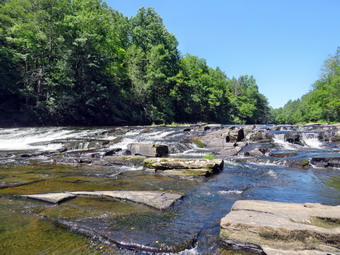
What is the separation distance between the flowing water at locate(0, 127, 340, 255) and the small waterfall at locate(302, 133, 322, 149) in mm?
8225

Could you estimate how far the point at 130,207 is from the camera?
430cm

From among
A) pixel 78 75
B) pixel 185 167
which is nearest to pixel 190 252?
pixel 185 167

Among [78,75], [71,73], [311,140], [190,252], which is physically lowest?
[190,252]

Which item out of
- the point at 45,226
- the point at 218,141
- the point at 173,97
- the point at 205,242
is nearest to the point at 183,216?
the point at 205,242

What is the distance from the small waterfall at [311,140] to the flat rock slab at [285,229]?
14.3 metres

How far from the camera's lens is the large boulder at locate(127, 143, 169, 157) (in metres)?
11.5

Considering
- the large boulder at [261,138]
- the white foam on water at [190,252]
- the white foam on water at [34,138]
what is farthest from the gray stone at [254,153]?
the white foam on water at [34,138]

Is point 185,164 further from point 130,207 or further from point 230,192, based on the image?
point 130,207

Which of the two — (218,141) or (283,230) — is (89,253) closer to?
(283,230)

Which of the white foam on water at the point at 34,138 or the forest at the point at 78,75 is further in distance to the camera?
the forest at the point at 78,75

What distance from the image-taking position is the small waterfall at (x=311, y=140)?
1608cm

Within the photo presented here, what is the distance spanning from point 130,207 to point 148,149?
733 centimetres

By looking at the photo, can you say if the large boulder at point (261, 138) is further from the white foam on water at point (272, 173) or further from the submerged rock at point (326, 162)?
the white foam on water at point (272, 173)

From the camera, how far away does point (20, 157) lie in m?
11.4
